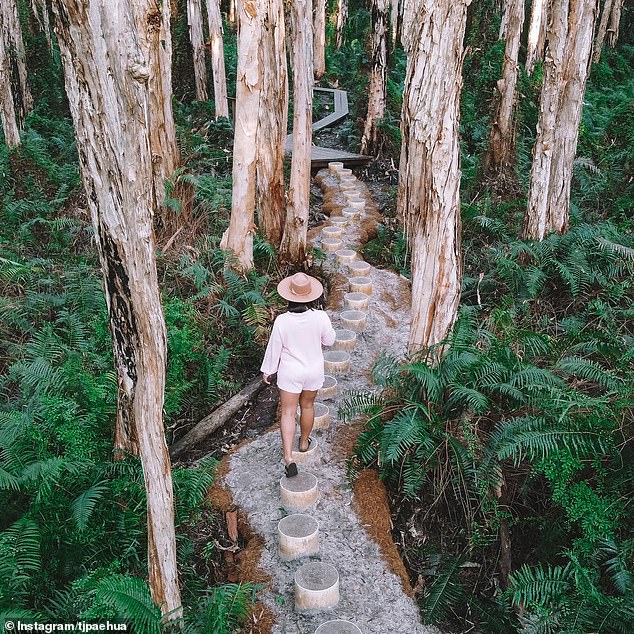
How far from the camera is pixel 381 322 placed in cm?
707

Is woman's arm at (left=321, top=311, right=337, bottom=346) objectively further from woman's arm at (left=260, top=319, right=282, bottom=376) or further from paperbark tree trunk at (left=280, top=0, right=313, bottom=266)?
paperbark tree trunk at (left=280, top=0, right=313, bottom=266)

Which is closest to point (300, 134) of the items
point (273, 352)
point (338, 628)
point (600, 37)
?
point (273, 352)

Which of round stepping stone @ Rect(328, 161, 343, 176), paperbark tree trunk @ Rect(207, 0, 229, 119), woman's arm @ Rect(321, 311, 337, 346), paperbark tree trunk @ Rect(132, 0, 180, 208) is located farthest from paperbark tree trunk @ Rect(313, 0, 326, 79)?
woman's arm @ Rect(321, 311, 337, 346)

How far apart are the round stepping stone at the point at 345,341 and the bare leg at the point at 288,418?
6.42 ft

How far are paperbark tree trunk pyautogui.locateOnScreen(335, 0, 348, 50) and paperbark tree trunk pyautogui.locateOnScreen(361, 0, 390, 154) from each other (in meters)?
18.2

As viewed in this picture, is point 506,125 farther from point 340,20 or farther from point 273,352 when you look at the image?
point 340,20

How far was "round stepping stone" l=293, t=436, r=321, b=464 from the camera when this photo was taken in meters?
4.87

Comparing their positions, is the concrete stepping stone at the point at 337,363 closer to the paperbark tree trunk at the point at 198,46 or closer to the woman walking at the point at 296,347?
the woman walking at the point at 296,347

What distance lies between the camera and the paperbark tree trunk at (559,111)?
7562 millimetres

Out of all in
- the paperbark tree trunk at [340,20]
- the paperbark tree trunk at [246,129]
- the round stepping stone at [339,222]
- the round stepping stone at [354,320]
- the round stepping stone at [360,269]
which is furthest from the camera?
the paperbark tree trunk at [340,20]

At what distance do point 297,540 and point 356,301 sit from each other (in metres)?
3.68

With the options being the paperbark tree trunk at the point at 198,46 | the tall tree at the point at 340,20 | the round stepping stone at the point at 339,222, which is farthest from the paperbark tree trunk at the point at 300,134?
the tall tree at the point at 340,20

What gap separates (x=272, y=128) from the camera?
7.95 meters

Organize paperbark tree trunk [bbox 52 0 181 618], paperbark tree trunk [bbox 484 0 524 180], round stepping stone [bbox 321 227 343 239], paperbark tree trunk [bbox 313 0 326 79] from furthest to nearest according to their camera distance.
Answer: paperbark tree trunk [bbox 313 0 326 79] → paperbark tree trunk [bbox 484 0 524 180] → round stepping stone [bbox 321 227 343 239] → paperbark tree trunk [bbox 52 0 181 618]
